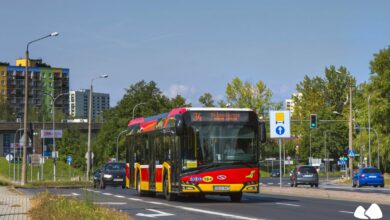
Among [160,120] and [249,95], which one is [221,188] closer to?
[160,120]

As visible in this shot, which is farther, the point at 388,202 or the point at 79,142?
the point at 79,142

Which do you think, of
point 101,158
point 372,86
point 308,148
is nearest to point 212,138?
point 372,86

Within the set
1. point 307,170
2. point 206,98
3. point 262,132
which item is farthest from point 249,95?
point 262,132

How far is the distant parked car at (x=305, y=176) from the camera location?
185 feet

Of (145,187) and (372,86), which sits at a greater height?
(372,86)

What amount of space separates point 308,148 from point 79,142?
38605mm

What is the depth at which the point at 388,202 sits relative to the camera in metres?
26.0

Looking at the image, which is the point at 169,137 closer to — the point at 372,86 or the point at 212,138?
the point at 212,138

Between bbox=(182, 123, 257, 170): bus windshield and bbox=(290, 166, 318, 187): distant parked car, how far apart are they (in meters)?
31.2

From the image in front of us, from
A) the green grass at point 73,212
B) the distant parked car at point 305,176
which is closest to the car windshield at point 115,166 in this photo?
the distant parked car at point 305,176

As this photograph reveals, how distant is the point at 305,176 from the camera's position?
5688 cm

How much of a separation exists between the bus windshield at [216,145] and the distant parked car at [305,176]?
3118cm

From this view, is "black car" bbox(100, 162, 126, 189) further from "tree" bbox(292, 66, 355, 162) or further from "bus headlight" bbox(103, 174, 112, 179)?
"tree" bbox(292, 66, 355, 162)

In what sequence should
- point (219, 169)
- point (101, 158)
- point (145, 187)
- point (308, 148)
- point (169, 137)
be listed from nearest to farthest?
point (219, 169), point (169, 137), point (145, 187), point (101, 158), point (308, 148)
